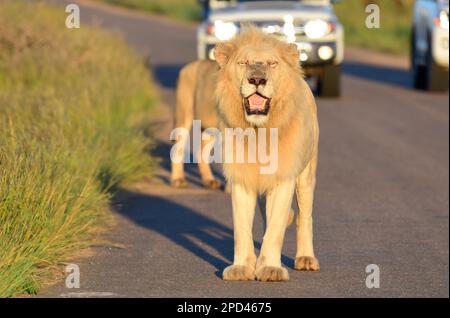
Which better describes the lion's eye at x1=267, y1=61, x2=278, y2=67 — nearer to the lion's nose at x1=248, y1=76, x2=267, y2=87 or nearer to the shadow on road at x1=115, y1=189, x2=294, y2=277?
the lion's nose at x1=248, y1=76, x2=267, y2=87

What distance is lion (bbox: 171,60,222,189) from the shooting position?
12.1 m

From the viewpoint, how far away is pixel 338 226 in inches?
413

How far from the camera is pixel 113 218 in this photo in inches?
414

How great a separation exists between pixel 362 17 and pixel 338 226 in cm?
3628

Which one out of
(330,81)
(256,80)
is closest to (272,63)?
(256,80)

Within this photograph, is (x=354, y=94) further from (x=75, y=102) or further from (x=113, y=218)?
(x=113, y=218)

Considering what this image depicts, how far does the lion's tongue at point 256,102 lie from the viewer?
26.0ft

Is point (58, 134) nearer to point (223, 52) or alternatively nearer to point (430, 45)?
point (223, 52)

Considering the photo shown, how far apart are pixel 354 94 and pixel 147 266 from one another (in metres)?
13.9

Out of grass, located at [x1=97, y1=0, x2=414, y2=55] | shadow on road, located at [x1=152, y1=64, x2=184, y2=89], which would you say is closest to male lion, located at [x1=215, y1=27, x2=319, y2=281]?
shadow on road, located at [x1=152, y1=64, x2=184, y2=89]

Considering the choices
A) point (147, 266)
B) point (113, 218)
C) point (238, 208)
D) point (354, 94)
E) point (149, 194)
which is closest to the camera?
point (238, 208)

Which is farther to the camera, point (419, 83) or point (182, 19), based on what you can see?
point (182, 19)

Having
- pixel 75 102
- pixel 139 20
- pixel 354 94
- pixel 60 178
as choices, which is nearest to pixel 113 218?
pixel 60 178

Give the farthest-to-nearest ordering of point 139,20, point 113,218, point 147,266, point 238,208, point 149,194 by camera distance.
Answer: point 139,20 → point 149,194 → point 113,218 → point 147,266 → point 238,208
